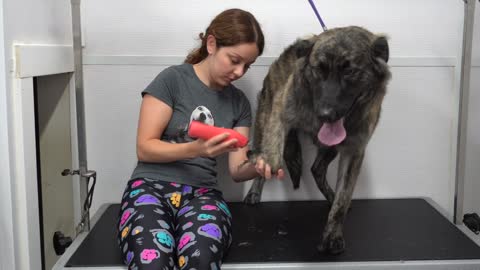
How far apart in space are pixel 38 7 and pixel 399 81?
140cm

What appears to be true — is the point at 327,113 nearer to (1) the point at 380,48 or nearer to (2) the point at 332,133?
(2) the point at 332,133

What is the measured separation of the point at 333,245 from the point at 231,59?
0.65m

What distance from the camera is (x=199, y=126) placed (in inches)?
51.5

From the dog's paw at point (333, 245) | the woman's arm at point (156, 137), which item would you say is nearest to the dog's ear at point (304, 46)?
the woman's arm at point (156, 137)

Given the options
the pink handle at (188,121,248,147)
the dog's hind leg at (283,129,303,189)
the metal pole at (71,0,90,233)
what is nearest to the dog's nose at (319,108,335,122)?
the pink handle at (188,121,248,147)

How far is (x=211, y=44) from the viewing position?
5.41 feet

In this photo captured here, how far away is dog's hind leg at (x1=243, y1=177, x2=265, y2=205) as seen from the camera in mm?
2078

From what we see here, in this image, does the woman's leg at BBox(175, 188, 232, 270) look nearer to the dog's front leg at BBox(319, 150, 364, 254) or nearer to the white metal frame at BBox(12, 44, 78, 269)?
the dog's front leg at BBox(319, 150, 364, 254)

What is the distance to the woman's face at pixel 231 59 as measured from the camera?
1.58m

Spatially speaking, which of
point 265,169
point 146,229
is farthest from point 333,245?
point 146,229

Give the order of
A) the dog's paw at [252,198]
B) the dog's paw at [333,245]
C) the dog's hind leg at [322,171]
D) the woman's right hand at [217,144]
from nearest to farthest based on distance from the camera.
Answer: the woman's right hand at [217,144] → the dog's paw at [333,245] → the dog's hind leg at [322,171] → the dog's paw at [252,198]

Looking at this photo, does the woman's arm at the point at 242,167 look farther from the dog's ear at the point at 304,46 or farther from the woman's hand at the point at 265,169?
the dog's ear at the point at 304,46

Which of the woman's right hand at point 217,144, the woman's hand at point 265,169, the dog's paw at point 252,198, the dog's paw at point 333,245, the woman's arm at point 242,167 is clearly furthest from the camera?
the dog's paw at point 252,198

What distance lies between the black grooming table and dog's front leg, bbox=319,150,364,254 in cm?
3
